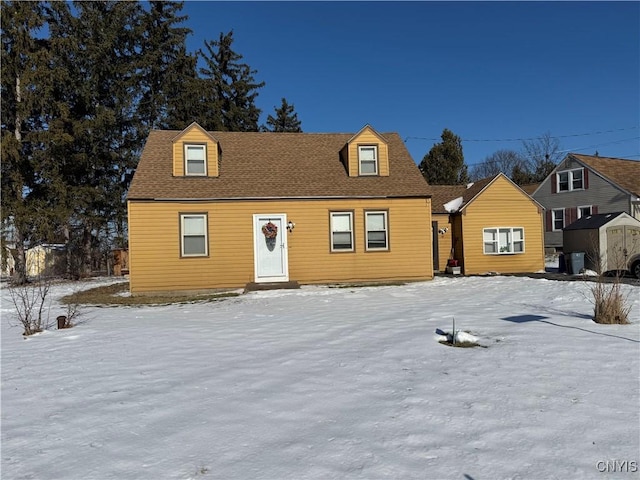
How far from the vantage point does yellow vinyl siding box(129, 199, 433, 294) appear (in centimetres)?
1451

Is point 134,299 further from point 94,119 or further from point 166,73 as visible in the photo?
point 166,73

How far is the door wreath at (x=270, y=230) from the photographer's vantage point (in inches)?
593

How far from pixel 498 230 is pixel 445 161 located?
17.6 m

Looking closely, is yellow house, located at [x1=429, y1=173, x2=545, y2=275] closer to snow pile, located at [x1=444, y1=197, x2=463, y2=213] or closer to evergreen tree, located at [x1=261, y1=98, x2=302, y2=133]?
snow pile, located at [x1=444, y1=197, x2=463, y2=213]

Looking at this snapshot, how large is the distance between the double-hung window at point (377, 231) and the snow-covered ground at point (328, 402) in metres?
8.02

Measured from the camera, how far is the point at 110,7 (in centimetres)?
2709

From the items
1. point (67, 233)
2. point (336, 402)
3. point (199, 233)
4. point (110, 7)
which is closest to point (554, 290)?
point (336, 402)

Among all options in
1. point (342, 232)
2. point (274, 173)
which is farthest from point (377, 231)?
point (274, 173)

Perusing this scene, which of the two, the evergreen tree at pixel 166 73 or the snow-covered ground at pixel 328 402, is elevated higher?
the evergreen tree at pixel 166 73

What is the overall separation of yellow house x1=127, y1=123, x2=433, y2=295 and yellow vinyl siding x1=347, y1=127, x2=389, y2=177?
4 cm

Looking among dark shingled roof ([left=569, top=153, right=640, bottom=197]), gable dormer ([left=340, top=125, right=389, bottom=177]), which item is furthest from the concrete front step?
dark shingled roof ([left=569, top=153, right=640, bottom=197])

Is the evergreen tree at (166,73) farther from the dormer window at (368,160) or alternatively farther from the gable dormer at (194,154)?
the dormer window at (368,160)

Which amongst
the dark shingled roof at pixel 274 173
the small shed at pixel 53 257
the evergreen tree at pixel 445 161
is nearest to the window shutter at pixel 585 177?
the evergreen tree at pixel 445 161

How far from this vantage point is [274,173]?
1617 centimetres
